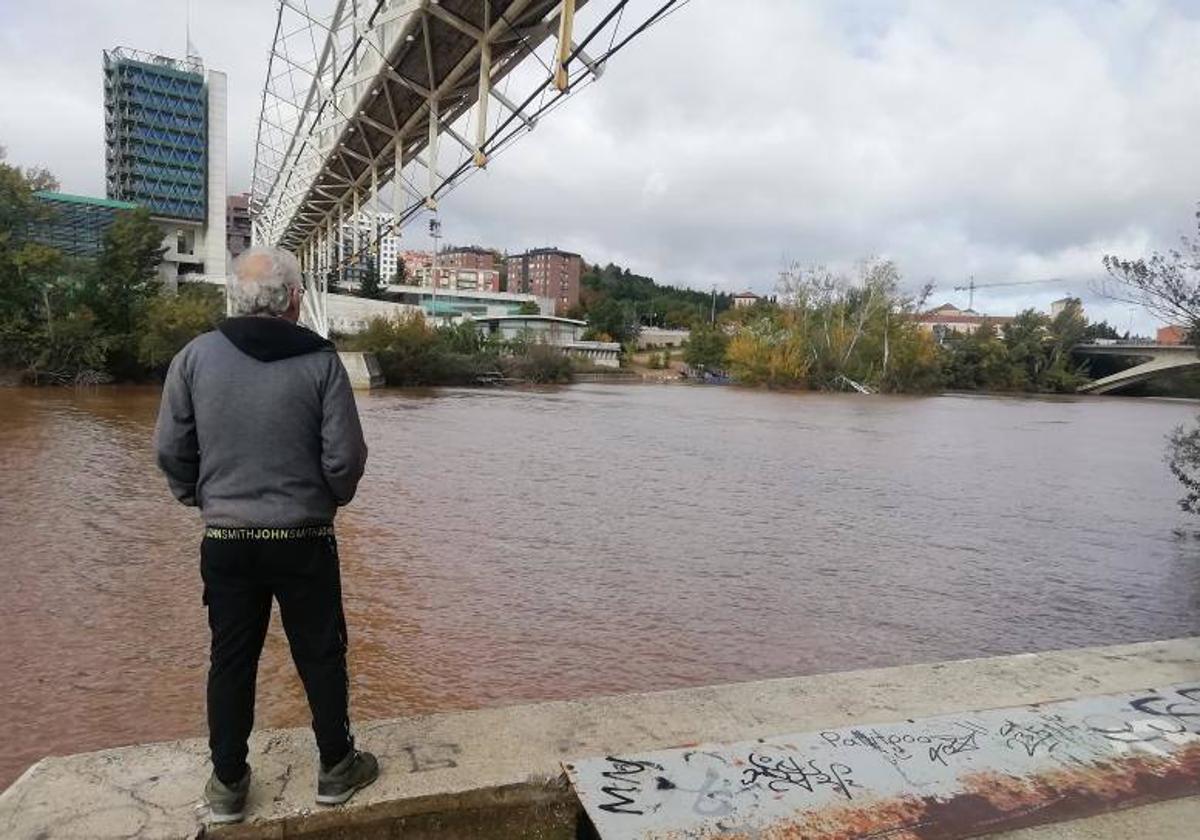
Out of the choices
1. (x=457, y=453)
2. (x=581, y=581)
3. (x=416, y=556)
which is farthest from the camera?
(x=457, y=453)

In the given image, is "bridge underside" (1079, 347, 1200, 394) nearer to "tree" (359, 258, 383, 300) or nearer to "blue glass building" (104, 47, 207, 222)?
"tree" (359, 258, 383, 300)

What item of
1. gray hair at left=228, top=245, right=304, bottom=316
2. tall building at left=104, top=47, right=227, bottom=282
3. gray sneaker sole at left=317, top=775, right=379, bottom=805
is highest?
tall building at left=104, top=47, right=227, bottom=282

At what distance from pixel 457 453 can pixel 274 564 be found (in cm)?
1423

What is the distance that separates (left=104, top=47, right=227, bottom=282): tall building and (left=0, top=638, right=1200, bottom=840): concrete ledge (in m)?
81.1

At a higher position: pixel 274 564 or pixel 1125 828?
pixel 274 564

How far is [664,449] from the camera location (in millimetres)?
19062

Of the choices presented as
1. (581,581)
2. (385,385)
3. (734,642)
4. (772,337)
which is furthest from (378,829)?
(772,337)

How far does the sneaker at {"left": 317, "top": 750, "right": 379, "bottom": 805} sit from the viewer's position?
96.8 inches

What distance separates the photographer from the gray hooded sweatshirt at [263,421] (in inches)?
100.0

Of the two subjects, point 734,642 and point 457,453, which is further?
point 457,453

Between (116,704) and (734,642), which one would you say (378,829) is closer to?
(116,704)

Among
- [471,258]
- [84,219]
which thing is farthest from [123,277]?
[471,258]

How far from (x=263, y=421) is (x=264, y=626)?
Answer: 0.67 m

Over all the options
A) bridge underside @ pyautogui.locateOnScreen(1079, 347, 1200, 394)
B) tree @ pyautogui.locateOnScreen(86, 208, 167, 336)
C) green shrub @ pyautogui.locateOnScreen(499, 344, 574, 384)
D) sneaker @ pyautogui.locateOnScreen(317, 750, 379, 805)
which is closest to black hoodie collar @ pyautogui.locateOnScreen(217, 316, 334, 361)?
sneaker @ pyautogui.locateOnScreen(317, 750, 379, 805)
